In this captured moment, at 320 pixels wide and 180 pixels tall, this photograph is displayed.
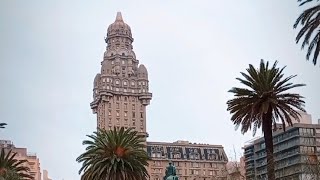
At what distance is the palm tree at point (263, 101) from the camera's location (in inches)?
1863

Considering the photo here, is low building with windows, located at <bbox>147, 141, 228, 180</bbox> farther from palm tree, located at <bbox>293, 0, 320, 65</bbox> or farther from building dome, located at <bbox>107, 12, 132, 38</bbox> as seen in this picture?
palm tree, located at <bbox>293, 0, 320, 65</bbox>

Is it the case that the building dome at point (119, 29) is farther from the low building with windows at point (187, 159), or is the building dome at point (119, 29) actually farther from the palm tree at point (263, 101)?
the palm tree at point (263, 101)

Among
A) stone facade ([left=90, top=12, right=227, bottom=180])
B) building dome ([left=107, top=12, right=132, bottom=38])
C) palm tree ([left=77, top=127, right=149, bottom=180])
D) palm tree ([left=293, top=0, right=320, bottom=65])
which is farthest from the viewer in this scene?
building dome ([left=107, top=12, right=132, bottom=38])

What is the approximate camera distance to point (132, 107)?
18462 cm

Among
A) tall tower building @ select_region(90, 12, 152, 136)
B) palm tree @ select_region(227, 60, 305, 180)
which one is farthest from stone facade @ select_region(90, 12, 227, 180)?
palm tree @ select_region(227, 60, 305, 180)

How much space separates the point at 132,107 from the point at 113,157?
Result: 407 feet

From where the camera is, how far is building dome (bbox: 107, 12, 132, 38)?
19050 cm

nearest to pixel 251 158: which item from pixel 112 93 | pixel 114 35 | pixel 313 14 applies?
pixel 112 93

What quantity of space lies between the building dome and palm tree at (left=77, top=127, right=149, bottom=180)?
128831 mm

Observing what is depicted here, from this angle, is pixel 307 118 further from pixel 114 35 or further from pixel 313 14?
pixel 313 14

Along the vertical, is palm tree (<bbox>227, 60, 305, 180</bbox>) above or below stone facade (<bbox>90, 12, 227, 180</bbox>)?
below

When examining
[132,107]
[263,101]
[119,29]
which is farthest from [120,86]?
[263,101]

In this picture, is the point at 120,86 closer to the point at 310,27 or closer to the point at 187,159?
the point at 187,159

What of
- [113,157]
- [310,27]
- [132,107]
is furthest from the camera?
[132,107]
